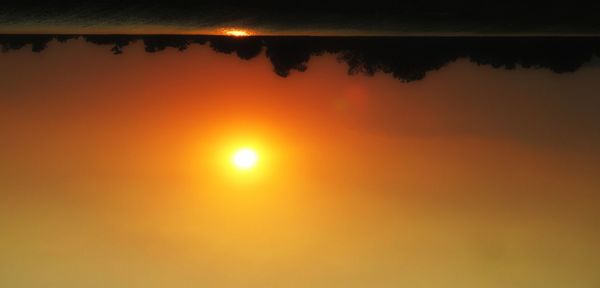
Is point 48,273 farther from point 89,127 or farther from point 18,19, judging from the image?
point 18,19

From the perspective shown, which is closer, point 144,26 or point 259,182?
point 144,26

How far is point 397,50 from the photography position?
2.22m

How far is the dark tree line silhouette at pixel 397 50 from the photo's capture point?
7.07 ft

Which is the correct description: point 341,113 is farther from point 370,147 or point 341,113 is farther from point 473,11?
point 473,11

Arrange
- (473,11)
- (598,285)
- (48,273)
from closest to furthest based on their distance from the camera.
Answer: (473,11) → (598,285) → (48,273)

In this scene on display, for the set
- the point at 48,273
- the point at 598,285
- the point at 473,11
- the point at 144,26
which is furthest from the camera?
the point at 48,273

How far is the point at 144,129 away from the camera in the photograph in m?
2.34

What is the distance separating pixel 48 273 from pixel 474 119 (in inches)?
77.8

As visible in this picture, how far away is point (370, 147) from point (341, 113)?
0.19m

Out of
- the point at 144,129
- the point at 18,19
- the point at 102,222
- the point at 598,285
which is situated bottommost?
the point at 598,285

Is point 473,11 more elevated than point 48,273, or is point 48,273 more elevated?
point 473,11

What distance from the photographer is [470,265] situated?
2.19m

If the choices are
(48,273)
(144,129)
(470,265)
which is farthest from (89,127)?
(470,265)

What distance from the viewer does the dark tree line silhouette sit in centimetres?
215
